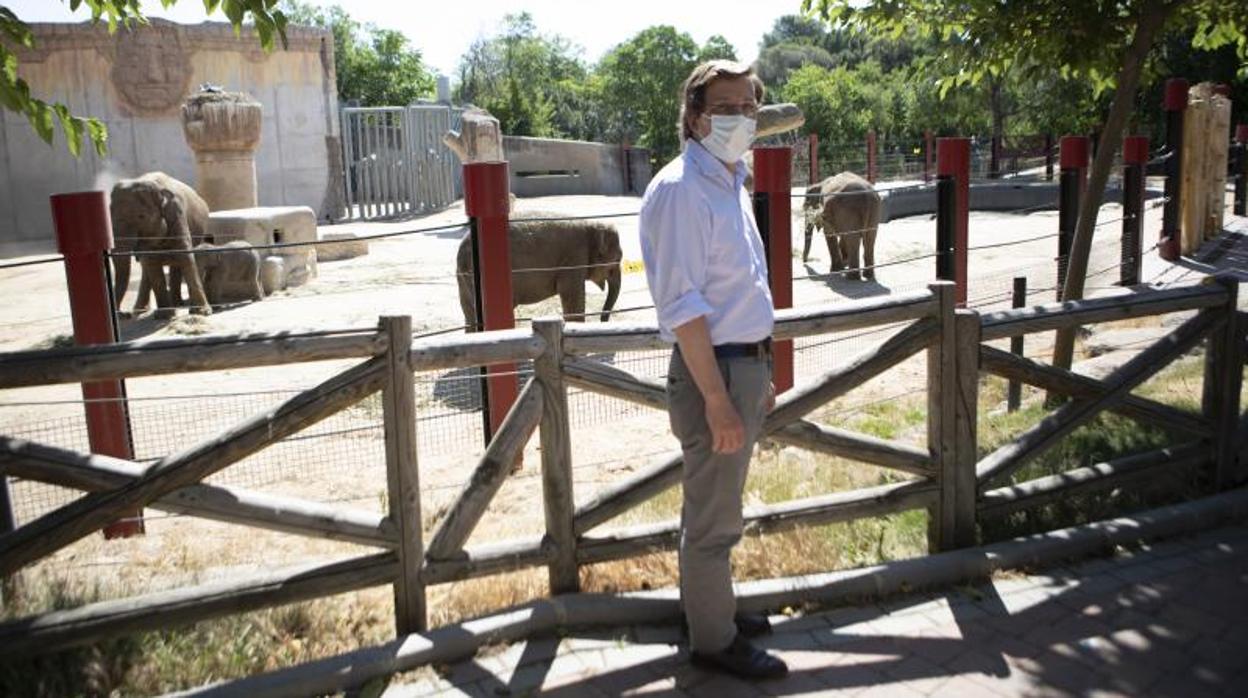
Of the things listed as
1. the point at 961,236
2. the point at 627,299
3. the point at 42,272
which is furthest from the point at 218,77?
the point at 961,236

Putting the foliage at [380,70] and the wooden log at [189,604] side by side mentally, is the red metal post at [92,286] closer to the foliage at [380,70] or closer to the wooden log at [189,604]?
the wooden log at [189,604]

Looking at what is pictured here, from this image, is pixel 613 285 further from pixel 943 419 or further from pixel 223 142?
pixel 223 142

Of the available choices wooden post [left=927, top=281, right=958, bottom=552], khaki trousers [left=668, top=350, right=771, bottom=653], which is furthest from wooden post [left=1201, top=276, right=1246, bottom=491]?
khaki trousers [left=668, top=350, right=771, bottom=653]

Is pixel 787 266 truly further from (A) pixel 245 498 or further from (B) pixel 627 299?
(B) pixel 627 299

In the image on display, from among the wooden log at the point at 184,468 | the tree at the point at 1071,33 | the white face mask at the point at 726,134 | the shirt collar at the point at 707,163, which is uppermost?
the tree at the point at 1071,33

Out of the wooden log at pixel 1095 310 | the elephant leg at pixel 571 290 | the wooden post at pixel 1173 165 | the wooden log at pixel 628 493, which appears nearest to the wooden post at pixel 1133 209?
the wooden post at pixel 1173 165

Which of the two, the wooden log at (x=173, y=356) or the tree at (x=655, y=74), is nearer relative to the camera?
the wooden log at (x=173, y=356)

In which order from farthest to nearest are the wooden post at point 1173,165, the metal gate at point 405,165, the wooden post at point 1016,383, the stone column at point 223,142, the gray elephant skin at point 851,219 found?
the metal gate at point 405,165 → the stone column at point 223,142 → the gray elephant skin at point 851,219 → the wooden post at point 1173,165 → the wooden post at point 1016,383

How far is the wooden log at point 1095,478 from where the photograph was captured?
14.9 feet

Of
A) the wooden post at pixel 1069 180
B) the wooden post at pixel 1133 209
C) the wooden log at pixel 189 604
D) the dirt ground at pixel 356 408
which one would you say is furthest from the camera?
the wooden post at pixel 1133 209

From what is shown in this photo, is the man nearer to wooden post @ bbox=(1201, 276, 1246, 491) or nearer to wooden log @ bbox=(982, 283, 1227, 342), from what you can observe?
wooden log @ bbox=(982, 283, 1227, 342)

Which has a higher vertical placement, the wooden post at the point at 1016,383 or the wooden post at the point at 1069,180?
the wooden post at the point at 1069,180

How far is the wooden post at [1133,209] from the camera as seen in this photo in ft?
37.5

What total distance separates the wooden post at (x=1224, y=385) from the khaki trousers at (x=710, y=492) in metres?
2.80
